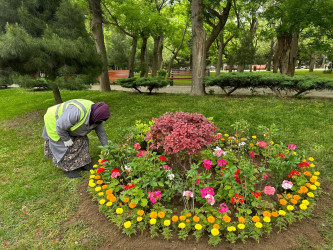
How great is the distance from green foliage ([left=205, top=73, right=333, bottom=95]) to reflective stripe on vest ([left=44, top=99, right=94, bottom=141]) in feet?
18.3

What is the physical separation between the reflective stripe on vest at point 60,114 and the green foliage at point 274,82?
5587mm

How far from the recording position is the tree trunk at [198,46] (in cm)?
743

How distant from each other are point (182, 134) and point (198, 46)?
6017 mm

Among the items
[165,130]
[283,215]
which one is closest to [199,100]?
[165,130]

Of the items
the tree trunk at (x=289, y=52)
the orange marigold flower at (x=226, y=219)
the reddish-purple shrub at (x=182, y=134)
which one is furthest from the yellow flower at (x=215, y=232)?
the tree trunk at (x=289, y=52)

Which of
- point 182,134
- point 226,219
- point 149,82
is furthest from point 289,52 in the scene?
point 226,219

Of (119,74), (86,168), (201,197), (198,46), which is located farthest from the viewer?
(119,74)

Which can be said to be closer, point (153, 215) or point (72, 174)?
point (153, 215)

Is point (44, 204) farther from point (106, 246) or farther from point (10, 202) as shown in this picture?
point (106, 246)

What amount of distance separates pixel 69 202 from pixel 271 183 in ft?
8.33

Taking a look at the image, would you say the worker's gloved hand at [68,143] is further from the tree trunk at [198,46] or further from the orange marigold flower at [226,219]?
the tree trunk at [198,46]

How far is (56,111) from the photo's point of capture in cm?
282

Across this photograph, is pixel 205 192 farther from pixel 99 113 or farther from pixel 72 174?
pixel 72 174

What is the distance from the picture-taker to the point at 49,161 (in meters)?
3.66
